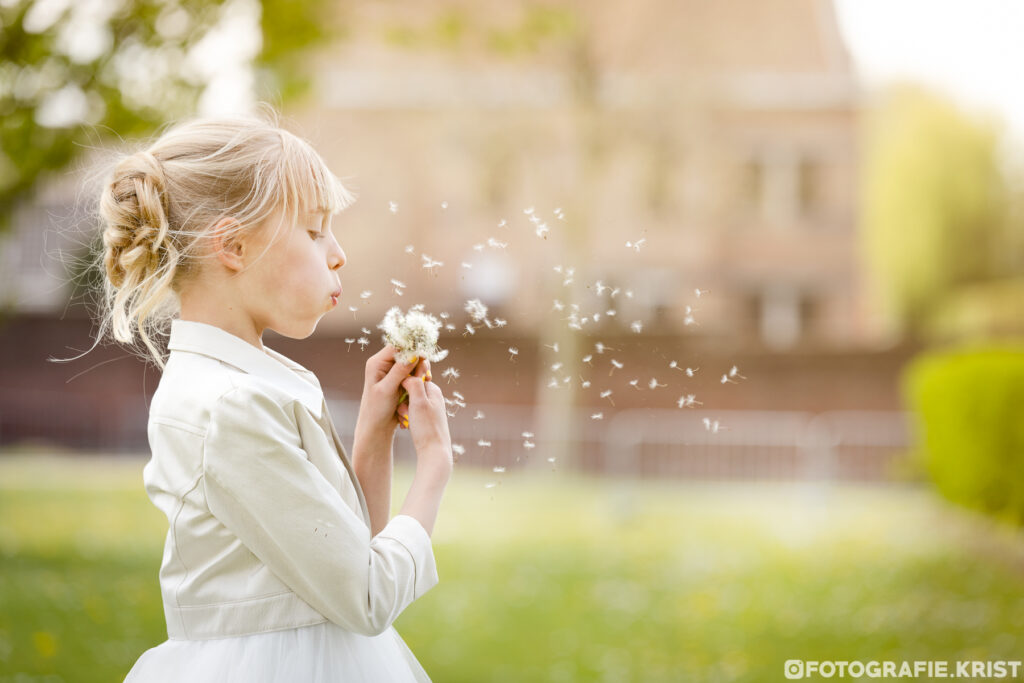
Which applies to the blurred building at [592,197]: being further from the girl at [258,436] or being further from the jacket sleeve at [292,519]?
the jacket sleeve at [292,519]

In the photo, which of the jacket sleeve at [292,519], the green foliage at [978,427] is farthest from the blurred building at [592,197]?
the jacket sleeve at [292,519]

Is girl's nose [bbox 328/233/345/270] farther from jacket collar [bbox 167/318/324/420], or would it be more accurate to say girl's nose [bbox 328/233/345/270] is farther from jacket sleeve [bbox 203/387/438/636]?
jacket sleeve [bbox 203/387/438/636]

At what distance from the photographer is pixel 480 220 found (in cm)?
1747

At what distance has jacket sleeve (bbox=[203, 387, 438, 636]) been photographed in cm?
158

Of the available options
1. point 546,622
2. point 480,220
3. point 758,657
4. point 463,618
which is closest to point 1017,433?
point 758,657

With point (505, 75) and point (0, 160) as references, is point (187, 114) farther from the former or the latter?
point (505, 75)

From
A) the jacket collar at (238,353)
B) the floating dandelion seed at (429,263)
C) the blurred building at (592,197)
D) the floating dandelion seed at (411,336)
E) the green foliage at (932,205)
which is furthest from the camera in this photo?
the green foliage at (932,205)

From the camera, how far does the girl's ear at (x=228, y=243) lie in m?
1.76

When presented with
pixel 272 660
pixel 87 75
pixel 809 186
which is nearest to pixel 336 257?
pixel 272 660

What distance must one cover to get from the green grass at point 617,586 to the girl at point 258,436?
1577 millimetres

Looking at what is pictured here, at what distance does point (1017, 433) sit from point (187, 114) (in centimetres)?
624

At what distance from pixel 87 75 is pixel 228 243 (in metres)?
6.09

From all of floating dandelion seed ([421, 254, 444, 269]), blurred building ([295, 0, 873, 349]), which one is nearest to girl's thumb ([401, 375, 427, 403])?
floating dandelion seed ([421, 254, 444, 269])

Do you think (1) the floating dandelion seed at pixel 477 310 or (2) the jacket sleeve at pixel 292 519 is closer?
(2) the jacket sleeve at pixel 292 519
